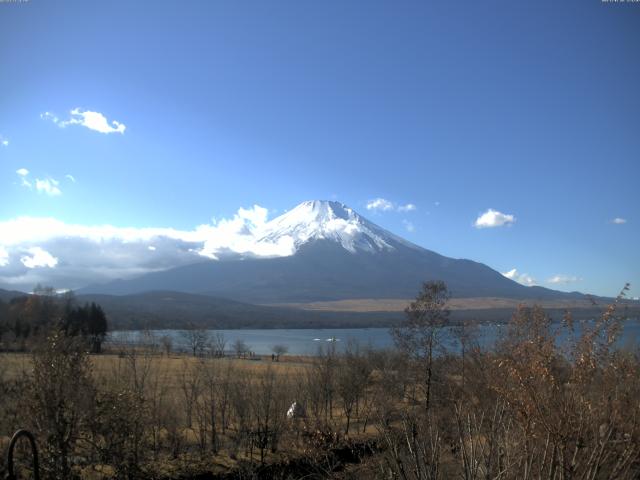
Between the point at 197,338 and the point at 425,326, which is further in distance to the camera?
the point at 197,338

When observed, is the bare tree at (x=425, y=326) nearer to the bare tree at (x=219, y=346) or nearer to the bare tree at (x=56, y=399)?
the bare tree at (x=219, y=346)

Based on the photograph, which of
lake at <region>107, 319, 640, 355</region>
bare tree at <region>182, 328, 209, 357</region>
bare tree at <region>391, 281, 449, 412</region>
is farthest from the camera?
bare tree at <region>182, 328, 209, 357</region>

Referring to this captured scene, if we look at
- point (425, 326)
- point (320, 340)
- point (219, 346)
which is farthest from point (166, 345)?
point (320, 340)

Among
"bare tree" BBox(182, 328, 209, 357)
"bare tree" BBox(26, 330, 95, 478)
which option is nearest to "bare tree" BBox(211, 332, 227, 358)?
"bare tree" BBox(182, 328, 209, 357)

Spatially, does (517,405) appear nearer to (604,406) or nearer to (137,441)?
(604,406)

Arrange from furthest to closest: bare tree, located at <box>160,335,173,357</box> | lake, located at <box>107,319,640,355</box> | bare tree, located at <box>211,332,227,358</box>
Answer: bare tree, located at <box>160,335,173,357</box> → bare tree, located at <box>211,332,227,358</box> → lake, located at <box>107,319,640,355</box>

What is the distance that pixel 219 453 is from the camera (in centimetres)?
2358

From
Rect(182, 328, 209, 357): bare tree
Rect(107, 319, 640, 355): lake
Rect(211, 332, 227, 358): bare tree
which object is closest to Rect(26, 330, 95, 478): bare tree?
Rect(107, 319, 640, 355): lake

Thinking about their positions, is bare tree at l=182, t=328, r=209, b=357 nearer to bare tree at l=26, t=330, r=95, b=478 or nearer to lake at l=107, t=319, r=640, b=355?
lake at l=107, t=319, r=640, b=355

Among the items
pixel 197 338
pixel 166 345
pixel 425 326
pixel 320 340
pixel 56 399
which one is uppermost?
pixel 425 326

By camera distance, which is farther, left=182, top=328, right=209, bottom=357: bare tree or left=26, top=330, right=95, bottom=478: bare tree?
left=182, top=328, right=209, bottom=357: bare tree

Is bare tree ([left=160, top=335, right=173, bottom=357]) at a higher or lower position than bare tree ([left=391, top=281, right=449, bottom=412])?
lower

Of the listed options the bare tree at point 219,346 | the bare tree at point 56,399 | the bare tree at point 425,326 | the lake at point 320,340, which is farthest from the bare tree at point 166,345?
the bare tree at point 56,399

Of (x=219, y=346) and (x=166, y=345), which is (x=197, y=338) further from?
(x=219, y=346)
